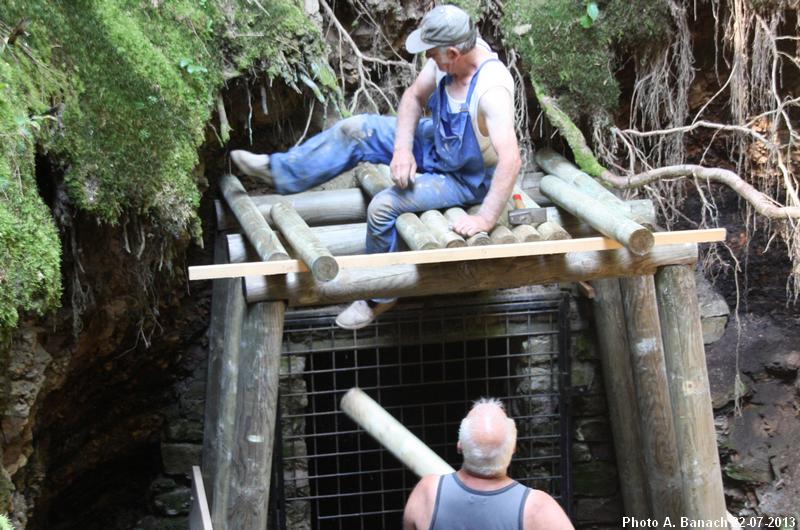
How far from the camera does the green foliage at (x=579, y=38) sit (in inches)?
207

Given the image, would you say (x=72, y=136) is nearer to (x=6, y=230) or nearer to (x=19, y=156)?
(x=19, y=156)

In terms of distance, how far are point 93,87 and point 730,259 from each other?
4185 mm

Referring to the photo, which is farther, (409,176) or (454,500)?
(409,176)

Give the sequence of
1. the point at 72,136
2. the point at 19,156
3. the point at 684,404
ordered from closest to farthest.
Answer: the point at 19,156 < the point at 72,136 < the point at 684,404

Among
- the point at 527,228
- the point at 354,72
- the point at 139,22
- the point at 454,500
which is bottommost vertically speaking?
the point at 454,500

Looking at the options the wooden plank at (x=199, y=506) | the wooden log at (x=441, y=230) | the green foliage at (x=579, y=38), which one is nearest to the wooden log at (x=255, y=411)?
the wooden plank at (x=199, y=506)

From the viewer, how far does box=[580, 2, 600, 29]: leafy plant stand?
5234 mm

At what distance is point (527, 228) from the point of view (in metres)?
4.15

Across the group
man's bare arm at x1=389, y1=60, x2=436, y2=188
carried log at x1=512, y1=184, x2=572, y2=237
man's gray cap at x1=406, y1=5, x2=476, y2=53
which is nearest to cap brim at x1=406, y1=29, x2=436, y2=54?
man's gray cap at x1=406, y1=5, x2=476, y2=53

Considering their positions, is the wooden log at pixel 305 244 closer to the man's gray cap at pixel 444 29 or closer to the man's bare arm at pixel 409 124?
the man's bare arm at pixel 409 124

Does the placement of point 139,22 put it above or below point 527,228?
above

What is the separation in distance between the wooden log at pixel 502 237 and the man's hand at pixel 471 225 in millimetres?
34

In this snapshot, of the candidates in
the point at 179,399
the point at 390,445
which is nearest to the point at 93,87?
the point at 390,445

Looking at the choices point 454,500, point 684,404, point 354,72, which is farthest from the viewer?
point 354,72
